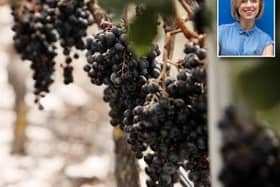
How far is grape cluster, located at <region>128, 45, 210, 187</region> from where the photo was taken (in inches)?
24.1

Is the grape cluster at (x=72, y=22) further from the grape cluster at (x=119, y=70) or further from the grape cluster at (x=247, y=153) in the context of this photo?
the grape cluster at (x=247, y=153)

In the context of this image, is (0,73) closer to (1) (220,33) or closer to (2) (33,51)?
(2) (33,51)

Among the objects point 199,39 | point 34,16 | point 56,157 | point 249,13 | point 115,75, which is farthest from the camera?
point 56,157

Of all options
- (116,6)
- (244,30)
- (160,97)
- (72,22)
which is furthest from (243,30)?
(72,22)

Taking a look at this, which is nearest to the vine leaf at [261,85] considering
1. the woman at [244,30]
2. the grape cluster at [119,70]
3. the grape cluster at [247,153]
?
the grape cluster at [247,153]

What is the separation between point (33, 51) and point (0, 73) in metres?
1.33

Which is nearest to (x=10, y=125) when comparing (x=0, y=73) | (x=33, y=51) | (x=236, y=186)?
(x=0, y=73)

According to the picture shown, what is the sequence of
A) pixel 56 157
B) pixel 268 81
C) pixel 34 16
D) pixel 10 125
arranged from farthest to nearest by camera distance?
pixel 10 125
pixel 56 157
pixel 34 16
pixel 268 81

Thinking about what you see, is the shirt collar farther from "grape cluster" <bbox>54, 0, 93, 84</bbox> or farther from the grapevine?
"grape cluster" <bbox>54, 0, 93, 84</bbox>

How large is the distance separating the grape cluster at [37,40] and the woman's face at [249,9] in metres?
0.61

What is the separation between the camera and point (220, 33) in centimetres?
39

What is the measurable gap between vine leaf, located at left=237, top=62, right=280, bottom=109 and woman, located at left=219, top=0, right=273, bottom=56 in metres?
0.11

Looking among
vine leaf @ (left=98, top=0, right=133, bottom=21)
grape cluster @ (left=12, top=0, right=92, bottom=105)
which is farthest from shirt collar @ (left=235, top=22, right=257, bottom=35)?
grape cluster @ (left=12, top=0, right=92, bottom=105)

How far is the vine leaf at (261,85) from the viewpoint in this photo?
0.23 meters
